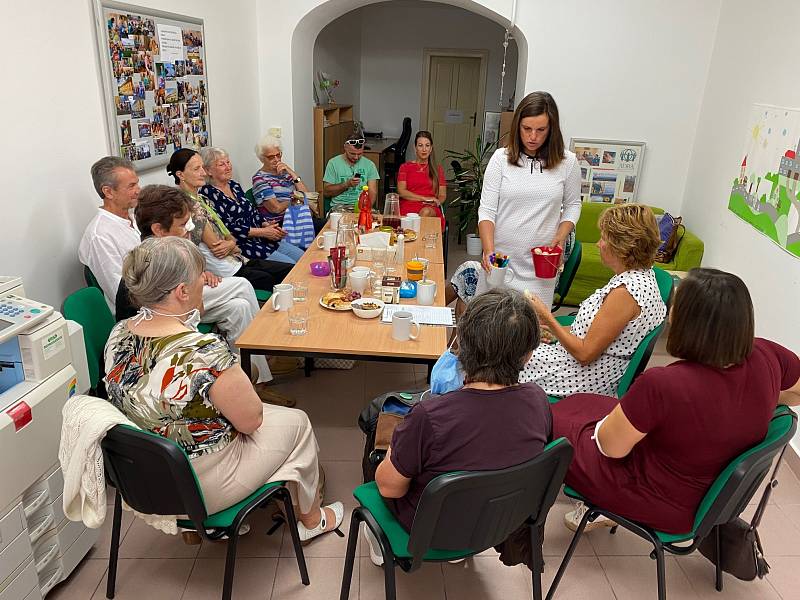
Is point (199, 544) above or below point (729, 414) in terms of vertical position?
below

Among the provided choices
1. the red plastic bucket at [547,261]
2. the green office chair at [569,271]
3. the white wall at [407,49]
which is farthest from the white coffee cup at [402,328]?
the white wall at [407,49]

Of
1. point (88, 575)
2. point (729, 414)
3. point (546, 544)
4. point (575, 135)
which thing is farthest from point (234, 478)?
point (575, 135)

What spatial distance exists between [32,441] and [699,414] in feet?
6.57

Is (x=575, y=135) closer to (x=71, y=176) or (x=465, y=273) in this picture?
(x=465, y=273)

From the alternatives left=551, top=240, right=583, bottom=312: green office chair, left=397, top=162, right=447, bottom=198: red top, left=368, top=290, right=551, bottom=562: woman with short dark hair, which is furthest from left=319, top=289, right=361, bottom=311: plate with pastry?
left=397, top=162, right=447, bottom=198: red top

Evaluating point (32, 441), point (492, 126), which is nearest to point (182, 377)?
point (32, 441)

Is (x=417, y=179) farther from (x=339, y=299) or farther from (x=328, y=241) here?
(x=339, y=299)

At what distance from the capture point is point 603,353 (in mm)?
2334

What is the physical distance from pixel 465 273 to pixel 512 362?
215 centimetres

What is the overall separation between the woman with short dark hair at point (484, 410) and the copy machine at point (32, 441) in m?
1.16

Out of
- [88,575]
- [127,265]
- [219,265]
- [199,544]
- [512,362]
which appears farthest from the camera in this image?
[219,265]

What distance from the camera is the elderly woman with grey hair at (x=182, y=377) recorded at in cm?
165

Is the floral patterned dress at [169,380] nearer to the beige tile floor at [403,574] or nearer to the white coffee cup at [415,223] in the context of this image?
the beige tile floor at [403,574]

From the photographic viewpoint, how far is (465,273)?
142 inches
